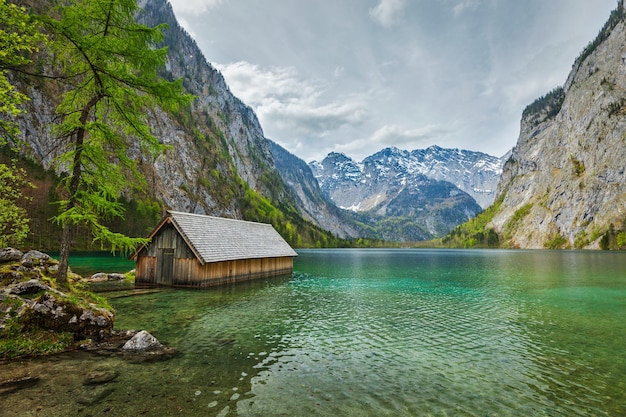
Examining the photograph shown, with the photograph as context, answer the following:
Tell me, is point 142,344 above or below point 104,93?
below

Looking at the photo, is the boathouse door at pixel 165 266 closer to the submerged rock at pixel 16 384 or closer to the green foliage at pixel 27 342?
the green foliage at pixel 27 342

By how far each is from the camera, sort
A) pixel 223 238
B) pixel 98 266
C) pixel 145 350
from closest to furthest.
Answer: pixel 145 350, pixel 223 238, pixel 98 266

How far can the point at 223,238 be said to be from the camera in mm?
39969

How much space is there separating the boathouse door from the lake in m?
7.49

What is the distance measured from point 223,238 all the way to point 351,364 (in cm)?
2916

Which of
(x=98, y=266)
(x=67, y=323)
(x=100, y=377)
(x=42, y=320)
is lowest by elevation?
(x=98, y=266)

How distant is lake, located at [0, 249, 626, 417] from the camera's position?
1005 cm

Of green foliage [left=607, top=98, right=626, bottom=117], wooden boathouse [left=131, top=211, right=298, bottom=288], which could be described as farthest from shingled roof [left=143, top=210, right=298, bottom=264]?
green foliage [left=607, top=98, right=626, bottom=117]

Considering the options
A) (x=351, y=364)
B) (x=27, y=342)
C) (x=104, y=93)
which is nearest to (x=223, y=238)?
(x=104, y=93)

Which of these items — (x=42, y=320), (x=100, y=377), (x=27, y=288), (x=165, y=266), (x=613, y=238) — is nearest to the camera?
(x=100, y=377)

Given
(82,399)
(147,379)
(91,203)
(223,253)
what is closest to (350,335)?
(147,379)

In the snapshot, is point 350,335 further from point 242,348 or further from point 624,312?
point 624,312

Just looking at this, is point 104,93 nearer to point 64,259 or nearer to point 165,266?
point 64,259

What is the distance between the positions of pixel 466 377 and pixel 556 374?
3950 mm
